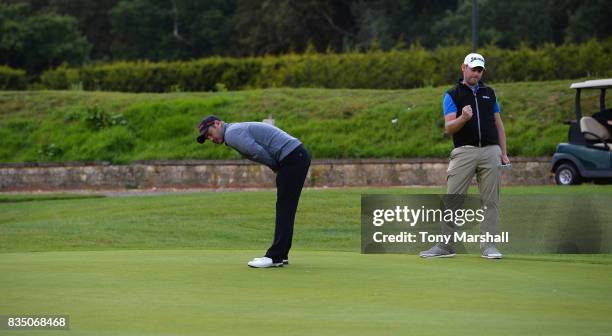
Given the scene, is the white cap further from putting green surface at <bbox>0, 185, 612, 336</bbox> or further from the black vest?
putting green surface at <bbox>0, 185, 612, 336</bbox>

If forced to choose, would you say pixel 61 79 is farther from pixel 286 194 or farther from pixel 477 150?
pixel 286 194

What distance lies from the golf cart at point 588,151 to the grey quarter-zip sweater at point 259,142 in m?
17.2

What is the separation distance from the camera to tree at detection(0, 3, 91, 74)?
59062 mm

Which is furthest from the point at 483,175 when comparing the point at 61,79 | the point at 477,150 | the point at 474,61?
the point at 61,79

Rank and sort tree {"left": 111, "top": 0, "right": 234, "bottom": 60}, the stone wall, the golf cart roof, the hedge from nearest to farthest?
the golf cart roof, the stone wall, the hedge, tree {"left": 111, "top": 0, "right": 234, "bottom": 60}

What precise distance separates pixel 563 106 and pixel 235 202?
12908 mm

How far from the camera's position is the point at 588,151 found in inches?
1087

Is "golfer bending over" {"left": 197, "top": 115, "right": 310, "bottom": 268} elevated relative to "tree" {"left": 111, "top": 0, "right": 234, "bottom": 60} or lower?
lower

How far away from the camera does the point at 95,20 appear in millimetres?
81125

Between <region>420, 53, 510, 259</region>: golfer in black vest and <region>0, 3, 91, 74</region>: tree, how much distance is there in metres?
47.8

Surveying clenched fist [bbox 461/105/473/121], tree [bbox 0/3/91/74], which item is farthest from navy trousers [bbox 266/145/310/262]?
tree [bbox 0/3/91/74]

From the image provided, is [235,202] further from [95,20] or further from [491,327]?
[95,20]

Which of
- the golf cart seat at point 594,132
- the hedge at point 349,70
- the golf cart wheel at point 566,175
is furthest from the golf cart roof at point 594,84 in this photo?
the hedge at point 349,70

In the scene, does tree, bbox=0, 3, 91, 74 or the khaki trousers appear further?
tree, bbox=0, 3, 91, 74
